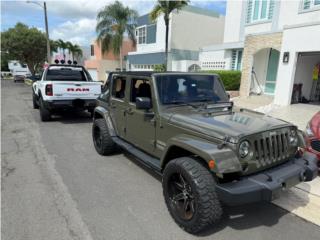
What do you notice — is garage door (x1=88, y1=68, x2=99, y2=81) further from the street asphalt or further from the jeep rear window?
the street asphalt

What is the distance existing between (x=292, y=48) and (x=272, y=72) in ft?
11.9

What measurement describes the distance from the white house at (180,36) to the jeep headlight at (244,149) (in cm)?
1851

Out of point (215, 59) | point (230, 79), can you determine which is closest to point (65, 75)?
point (230, 79)

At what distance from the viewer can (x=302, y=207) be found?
3.51 metres

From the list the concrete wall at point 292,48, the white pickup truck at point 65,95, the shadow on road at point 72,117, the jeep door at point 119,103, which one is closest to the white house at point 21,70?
the shadow on road at point 72,117

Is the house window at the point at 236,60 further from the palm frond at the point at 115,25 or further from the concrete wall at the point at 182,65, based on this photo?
the palm frond at the point at 115,25

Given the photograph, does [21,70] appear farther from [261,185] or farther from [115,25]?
[261,185]

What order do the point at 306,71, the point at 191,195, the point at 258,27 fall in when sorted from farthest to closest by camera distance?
the point at 258,27 < the point at 306,71 < the point at 191,195

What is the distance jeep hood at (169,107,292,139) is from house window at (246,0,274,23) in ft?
46.6

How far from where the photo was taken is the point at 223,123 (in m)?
3.07

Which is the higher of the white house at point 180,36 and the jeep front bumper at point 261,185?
the white house at point 180,36

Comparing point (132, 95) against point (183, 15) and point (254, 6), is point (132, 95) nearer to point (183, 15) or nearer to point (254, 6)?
point (254, 6)

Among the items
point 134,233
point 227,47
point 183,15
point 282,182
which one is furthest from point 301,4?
point 134,233

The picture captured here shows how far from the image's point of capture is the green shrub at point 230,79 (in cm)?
1412
